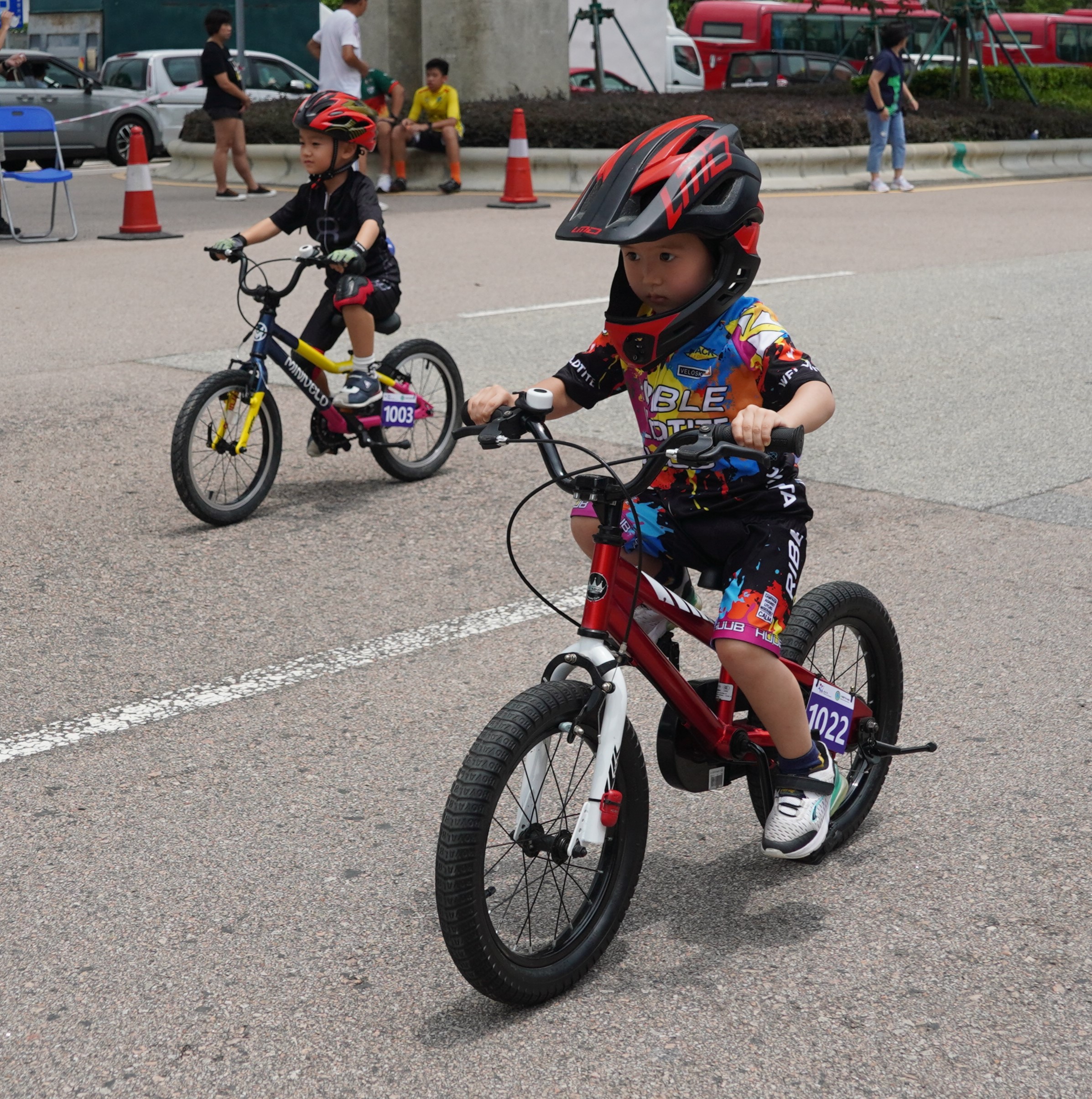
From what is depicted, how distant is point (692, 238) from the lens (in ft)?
9.78

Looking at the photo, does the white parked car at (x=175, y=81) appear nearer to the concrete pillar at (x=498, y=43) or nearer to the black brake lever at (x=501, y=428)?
the concrete pillar at (x=498, y=43)

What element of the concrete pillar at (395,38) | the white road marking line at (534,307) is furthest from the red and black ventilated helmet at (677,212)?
the concrete pillar at (395,38)

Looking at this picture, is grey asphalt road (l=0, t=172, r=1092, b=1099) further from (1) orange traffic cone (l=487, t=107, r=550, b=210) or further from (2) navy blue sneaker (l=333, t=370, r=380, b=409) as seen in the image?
(1) orange traffic cone (l=487, t=107, r=550, b=210)

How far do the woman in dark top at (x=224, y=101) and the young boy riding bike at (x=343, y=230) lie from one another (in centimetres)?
1077

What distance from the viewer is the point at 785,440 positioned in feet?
8.60

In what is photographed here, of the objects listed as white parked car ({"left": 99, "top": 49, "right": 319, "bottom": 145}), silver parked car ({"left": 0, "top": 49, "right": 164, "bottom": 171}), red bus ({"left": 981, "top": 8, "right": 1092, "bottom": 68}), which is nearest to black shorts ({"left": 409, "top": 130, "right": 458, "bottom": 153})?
silver parked car ({"left": 0, "top": 49, "right": 164, "bottom": 171})

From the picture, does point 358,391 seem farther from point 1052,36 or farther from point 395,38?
point 1052,36

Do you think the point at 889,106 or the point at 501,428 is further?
the point at 889,106

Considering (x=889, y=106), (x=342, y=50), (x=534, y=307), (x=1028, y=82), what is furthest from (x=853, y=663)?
(x=1028, y=82)

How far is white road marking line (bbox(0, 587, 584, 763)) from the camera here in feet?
13.6

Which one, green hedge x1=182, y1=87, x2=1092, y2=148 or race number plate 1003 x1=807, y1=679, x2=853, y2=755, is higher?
green hedge x1=182, y1=87, x2=1092, y2=148

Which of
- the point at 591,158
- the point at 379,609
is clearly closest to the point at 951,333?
the point at 379,609

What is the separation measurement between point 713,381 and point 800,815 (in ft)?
3.17

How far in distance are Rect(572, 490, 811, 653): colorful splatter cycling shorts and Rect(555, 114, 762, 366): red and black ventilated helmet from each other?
0.35 m
